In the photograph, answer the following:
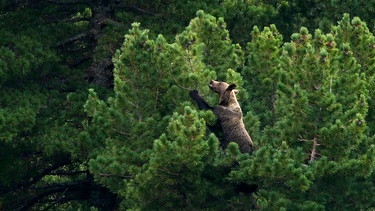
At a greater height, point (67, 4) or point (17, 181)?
point (67, 4)

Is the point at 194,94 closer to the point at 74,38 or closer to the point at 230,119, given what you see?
the point at 230,119

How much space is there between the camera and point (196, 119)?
17.1m

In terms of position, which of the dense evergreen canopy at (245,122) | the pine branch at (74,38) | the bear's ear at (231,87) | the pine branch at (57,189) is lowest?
the pine branch at (57,189)

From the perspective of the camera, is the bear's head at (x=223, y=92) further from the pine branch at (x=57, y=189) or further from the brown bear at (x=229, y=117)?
the pine branch at (x=57, y=189)

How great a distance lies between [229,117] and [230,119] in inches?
1.4

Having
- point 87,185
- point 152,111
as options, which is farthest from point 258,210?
point 87,185

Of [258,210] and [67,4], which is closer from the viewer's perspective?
[258,210]

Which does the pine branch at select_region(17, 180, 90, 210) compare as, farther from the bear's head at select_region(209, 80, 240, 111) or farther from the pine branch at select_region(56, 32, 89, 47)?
the bear's head at select_region(209, 80, 240, 111)

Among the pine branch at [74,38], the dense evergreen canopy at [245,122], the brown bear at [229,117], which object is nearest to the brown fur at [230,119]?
the brown bear at [229,117]

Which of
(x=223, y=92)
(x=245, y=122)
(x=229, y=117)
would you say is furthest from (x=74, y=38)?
(x=229, y=117)

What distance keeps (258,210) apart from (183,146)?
1781 millimetres

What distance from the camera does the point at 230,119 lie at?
60.0ft

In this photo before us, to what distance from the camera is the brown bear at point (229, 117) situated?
1830cm

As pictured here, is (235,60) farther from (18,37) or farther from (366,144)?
(18,37)
